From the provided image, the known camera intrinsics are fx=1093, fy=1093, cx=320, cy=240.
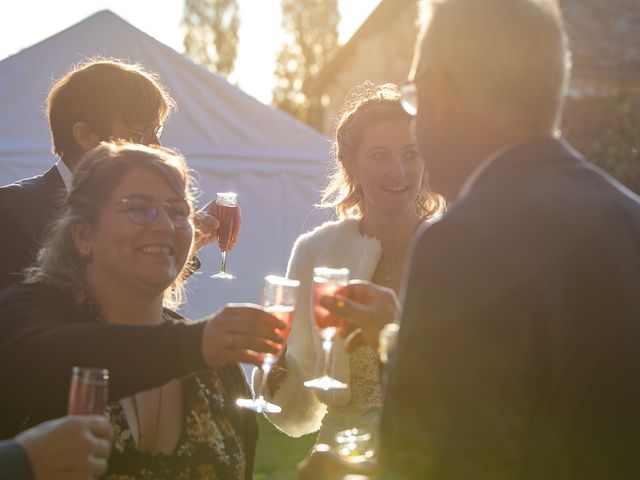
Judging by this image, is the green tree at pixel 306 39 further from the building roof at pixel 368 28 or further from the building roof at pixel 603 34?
the building roof at pixel 603 34

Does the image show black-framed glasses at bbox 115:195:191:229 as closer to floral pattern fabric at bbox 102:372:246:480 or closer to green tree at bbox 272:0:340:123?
floral pattern fabric at bbox 102:372:246:480

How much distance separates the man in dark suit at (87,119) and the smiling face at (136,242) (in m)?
1.26

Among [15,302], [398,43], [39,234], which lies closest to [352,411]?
[39,234]

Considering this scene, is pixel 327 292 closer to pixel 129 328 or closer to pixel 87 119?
pixel 129 328

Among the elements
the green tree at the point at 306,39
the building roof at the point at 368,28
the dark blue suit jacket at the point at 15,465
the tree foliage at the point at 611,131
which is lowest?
the dark blue suit jacket at the point at 15,465

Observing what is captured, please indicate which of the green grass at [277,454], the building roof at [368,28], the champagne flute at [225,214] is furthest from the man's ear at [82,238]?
the building roof at [368,28]

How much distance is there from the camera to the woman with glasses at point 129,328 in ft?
9.62

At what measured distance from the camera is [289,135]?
29.7 feet

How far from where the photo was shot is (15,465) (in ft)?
8.50

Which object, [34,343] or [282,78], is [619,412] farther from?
[282,78]

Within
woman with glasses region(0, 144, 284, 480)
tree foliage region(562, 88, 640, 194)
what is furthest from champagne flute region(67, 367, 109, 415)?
tree foliage region(562, 88, 640, 194)

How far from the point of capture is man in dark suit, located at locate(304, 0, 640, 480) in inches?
88.0

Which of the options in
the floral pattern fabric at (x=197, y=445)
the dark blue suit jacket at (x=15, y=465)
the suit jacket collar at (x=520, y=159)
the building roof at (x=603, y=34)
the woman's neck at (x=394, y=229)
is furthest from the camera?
the building roof at (x=603, y=34)

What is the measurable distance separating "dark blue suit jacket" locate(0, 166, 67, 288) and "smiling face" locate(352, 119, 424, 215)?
55.1 inches
